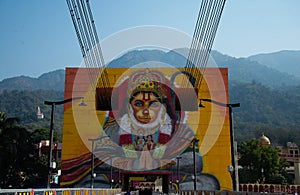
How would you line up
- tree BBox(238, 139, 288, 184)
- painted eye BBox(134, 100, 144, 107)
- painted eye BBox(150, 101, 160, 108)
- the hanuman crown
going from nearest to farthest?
painted eye BBox(150, 101, 160, 108) < painted eye BBox(134, 100, 144, 107) < the hanuman crown < tree BBox(238, 139, 288, 184)

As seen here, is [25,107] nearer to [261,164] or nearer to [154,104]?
[154,104]

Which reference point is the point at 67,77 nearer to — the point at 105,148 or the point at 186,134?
the point at 105,148

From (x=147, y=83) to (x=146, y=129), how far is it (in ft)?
28.1

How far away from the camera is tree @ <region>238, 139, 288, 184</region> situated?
7969cm

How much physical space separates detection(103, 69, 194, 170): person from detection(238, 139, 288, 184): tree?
18.9m

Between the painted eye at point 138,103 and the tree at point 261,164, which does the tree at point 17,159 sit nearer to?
the painted eye at point 138,103

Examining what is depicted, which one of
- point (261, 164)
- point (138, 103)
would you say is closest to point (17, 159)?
point (138, 103)

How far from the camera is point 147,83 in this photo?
73.2 metres

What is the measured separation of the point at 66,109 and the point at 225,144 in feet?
95.8

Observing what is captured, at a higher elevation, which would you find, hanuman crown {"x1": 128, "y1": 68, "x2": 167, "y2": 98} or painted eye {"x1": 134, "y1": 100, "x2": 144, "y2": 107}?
hanuman crown {"x1": 128, "y1": 68, "x2": 167, "y2": 98}

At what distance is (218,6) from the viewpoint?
17.5 meters

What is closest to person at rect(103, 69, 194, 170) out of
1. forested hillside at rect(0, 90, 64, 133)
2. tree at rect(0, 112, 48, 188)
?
tree at rect(0, 112, 48, 188)

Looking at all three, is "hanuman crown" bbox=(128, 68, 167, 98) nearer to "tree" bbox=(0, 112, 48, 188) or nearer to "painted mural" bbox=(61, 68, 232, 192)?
"painted mural" bbox=(61, 68, 232, 192)

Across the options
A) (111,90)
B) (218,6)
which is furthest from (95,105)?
(218,6)
